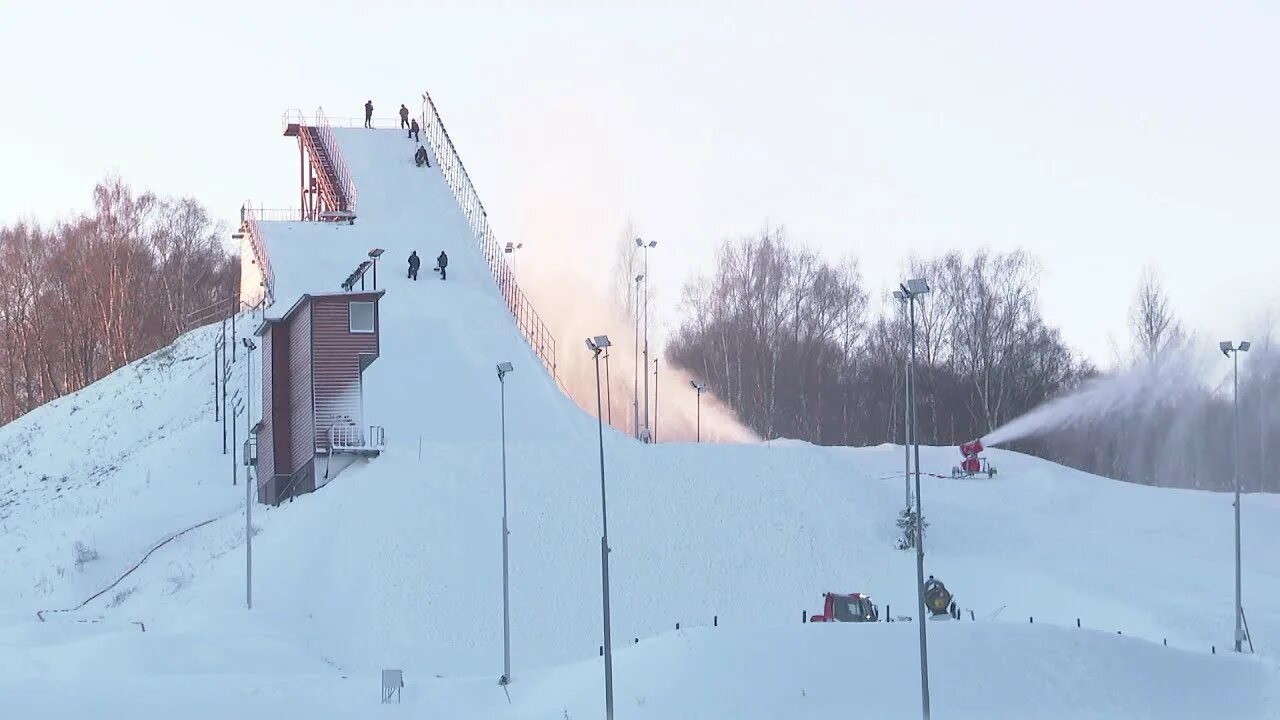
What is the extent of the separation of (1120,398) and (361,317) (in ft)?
147

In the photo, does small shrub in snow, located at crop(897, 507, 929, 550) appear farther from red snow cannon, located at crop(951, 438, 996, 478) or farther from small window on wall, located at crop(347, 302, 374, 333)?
small window on wall, located at crop(347, 302, 374, 333)

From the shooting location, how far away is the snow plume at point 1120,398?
85000 millimetres

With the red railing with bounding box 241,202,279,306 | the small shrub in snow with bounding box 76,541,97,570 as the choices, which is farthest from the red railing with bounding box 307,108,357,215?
the small shrub in snow with bounding box 76,541,97,570

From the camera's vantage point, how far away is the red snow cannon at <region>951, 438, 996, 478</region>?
224ft

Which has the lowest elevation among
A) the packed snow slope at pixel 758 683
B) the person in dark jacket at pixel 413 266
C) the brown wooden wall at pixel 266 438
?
the packed snow slope at pixel 758 683

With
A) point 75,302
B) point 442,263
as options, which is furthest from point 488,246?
point 75,302

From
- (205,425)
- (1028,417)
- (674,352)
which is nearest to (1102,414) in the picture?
(1028,417)

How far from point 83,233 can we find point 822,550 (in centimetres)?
5821

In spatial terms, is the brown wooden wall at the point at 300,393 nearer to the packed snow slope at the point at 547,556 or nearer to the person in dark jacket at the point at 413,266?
the packed snow slope at the point at 547,556

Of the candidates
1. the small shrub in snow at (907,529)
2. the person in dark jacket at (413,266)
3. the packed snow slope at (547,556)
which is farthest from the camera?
the person in dark jacket at (413,266)

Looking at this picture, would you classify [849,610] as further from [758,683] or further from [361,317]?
[361,317]

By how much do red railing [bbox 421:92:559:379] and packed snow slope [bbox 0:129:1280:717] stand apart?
2286 mm

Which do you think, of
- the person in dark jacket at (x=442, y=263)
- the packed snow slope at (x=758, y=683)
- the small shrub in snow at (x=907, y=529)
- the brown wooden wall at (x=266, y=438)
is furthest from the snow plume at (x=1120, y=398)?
the packed snow slope at (x=758, y=683)

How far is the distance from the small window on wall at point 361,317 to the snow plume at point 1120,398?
37248mm
